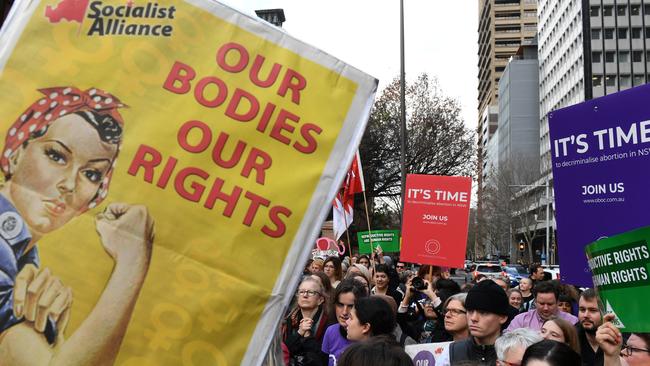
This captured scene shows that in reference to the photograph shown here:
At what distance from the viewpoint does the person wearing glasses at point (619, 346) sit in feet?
11.1

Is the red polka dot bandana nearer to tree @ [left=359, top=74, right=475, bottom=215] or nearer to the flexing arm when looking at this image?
the flexing arm

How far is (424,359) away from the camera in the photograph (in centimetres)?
418

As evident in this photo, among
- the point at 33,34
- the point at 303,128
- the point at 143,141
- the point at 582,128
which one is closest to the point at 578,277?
the point at 582,128

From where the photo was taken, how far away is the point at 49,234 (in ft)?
6.19

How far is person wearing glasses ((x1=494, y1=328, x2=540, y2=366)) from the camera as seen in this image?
12.1 feet

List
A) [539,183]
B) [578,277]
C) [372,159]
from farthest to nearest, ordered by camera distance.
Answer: [539,183]
[372,159]
[578,277]

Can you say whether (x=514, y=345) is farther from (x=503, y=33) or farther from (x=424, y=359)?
(x=503, y=33)

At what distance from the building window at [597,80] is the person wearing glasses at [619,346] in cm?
8345

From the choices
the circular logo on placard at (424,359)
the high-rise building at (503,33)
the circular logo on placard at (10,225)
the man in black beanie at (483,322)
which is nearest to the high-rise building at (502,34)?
the high-rise building at (503,33)

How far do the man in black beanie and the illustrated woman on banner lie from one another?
2815 mm

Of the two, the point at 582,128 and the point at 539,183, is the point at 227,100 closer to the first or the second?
the point at 582,128

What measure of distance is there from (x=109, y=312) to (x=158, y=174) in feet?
1.31

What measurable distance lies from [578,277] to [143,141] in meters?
3.13

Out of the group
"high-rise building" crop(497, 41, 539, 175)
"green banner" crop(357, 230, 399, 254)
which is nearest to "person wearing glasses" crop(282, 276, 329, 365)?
"green banner" crop(357, 230, 399, 254)
